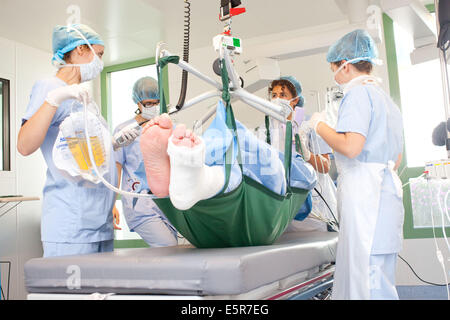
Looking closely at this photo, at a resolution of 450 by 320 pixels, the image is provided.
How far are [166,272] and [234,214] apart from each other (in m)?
0.28

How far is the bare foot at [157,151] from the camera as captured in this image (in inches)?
42.3

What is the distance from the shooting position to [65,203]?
62.5 inches

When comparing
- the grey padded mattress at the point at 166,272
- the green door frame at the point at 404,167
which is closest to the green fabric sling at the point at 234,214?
the grey padded mattress at the point at 166,272

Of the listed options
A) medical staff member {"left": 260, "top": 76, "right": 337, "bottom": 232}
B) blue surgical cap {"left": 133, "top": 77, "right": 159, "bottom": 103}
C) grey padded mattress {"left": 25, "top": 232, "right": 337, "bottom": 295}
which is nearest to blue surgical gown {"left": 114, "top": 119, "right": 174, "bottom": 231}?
blue surgical cap {"left": 133, "top": 77, "right": 159, "bottom": 103}

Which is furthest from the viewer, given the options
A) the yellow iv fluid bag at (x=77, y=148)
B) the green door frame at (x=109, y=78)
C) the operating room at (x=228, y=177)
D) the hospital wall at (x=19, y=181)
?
the green door frame at (x=109, y=78)

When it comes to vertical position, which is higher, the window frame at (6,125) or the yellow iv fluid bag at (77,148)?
the window frame at (6,125)

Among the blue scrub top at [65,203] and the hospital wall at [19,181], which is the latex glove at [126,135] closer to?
the blue scrub top at [65,203]

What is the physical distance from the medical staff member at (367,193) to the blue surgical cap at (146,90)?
111cm

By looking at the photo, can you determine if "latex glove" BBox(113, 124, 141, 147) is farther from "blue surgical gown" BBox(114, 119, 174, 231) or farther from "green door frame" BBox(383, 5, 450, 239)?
"green door frame" BBox(383, 5, 450, 239)

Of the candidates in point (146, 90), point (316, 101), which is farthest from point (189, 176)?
point (316, 101)

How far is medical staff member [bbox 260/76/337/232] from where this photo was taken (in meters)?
2.00

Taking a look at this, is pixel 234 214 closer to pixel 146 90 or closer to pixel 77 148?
pixel 77 148

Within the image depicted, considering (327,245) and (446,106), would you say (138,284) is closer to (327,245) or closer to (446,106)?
(327,245)

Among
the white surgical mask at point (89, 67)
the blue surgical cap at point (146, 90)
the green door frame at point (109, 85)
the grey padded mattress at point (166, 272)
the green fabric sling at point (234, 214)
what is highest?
the green door frame at point (109, 85)
